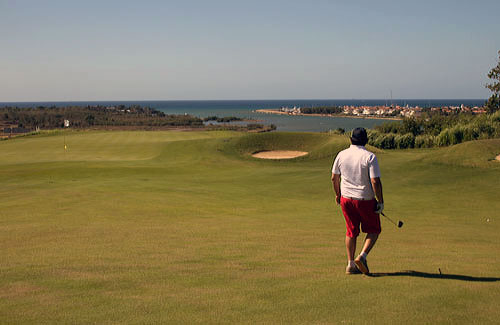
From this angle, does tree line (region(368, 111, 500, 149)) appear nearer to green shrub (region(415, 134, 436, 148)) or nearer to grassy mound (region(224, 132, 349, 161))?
green shrub (region(415, 134, 436, 148))

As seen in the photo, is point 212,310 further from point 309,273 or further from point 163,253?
point 163,253

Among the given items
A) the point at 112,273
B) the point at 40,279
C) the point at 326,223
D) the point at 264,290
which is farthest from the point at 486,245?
the point at 40,279

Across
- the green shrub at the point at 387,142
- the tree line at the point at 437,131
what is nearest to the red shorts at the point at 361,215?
the tree line at the point at 437,131

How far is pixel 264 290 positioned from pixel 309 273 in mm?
1166

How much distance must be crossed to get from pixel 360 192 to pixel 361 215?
371 mm

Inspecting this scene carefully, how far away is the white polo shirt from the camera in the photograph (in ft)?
21.3

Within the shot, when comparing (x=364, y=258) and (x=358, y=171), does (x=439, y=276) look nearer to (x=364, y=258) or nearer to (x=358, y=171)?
(x=364, y=258)

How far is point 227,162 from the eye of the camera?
115ft

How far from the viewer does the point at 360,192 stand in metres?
6.59

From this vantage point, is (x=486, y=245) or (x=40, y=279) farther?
(x=486, y=245)

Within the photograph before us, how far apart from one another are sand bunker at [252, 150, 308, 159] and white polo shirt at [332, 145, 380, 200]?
30970mm

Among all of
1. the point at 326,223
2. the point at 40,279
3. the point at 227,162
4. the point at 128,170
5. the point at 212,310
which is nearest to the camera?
the point at 212,310

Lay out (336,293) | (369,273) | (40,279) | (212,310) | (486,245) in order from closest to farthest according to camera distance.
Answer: (212,310), (336,293), (40,279), (369,273), (486,245)

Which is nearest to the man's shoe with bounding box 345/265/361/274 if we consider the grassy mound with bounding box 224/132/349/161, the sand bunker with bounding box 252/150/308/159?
the sand bunker with bounding box 252/150/308/159
